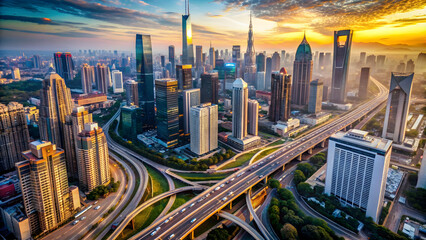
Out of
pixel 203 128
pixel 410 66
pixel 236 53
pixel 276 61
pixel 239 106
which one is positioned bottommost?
pixel 203 128

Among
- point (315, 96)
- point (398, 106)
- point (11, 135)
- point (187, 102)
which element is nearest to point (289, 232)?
point (187, 102)

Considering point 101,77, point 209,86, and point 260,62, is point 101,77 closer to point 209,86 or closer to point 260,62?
point 209,86

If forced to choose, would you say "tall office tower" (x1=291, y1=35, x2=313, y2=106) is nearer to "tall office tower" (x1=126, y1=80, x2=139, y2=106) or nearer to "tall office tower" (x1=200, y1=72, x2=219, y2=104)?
"tall office tower" (x1=200, y1=72, x2=219, y2=104)

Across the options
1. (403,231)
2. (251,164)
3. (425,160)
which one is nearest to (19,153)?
(251,164)

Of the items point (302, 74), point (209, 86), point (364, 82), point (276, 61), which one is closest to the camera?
point (209, 86)

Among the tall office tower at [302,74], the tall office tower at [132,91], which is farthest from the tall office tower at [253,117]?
the tall office tower at [132,91]

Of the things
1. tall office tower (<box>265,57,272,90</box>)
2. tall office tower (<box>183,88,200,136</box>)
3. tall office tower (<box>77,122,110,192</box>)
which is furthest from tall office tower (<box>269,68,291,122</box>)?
tall office tower (<box>265,57,272,90</box>)

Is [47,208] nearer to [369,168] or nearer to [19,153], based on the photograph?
[19,153]

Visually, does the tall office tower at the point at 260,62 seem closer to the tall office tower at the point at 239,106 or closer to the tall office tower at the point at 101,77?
the tall office tower at the point at 101,77
